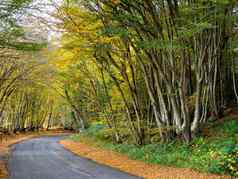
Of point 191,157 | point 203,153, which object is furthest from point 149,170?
point 203,153

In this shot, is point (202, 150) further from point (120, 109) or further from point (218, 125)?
point (120, 109)

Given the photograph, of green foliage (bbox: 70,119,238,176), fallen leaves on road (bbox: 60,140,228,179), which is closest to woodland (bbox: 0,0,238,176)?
green foliage (bbox: 70,119,238,176)

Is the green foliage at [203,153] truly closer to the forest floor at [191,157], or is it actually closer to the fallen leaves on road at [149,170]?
the forest floor at [191,157]

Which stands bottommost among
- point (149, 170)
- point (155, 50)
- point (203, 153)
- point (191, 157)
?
point (149, 170)

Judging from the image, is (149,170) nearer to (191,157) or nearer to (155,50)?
(191,157)

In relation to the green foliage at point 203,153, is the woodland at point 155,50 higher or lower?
higher

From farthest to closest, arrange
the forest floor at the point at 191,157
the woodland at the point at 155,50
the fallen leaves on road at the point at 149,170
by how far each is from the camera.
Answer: the woodland at the point at 155,50, the forest floor at the point at 191,157, the fallen leaves on road at the point at 149,170

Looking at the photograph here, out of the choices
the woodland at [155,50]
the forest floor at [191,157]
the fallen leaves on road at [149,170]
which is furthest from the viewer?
the woodland at [155,50]

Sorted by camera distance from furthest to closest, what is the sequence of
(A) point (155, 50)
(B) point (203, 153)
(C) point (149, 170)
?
1. (A) point (155, 50)
2. (B) point (203, 153)
3. (C) point (149, 170)

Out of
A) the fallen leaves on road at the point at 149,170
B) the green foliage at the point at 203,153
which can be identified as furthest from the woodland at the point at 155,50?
the fallen leaves on road at the point at 149,170

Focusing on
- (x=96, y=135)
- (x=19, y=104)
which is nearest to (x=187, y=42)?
(x=96, y=135)

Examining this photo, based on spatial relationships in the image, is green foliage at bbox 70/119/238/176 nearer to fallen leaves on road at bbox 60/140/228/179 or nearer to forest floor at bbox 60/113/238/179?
forest floor at bbox 60/113/238/179

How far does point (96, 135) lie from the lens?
3097 cm

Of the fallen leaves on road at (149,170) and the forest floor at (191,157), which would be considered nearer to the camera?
the fallen leaves on road at (149,170)
